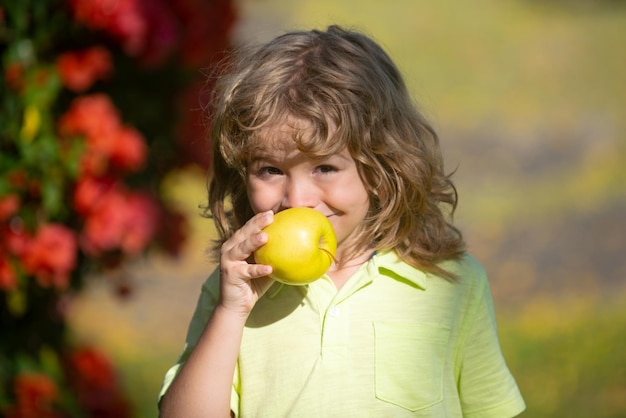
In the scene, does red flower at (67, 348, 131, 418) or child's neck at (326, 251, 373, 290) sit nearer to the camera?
child's neck at (326, 251, 373, 290)

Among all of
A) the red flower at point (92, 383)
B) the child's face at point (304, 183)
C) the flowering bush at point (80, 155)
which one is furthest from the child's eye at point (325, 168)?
the red flower at point (92, 383)

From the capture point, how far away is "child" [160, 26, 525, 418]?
1.91 m

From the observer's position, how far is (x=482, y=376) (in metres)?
2.03

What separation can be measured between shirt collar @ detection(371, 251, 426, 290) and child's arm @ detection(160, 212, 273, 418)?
304 millimetres

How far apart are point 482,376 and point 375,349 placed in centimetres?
27

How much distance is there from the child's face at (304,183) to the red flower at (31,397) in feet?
5.77

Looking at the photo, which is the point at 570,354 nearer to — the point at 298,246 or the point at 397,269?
the point at 397,269

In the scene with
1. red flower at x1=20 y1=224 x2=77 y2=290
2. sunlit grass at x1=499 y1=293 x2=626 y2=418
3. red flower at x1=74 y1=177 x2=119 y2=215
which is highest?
red flower at x1=74 y1=177 x2=119 y2=215

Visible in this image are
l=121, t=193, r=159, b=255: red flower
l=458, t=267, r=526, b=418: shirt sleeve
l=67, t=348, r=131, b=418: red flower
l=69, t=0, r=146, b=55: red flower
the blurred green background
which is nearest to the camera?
A: l=458, t=267, r=526, b=418: shirt sleeve

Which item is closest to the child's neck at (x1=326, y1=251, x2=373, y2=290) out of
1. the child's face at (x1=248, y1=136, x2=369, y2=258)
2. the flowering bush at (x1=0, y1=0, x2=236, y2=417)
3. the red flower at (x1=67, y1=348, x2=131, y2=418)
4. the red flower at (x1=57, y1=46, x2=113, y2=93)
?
the child's face at (x1=248, y1=136, x2=369, y2=258)

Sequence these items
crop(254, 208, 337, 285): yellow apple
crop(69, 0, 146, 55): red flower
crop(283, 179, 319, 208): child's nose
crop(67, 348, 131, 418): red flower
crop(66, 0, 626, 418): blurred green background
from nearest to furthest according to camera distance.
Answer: crop(254, 208, 337, 285): yellow apple
crop(283, 179, 319, 208): child's nose
crop(69, 0, 146, 55): red flower
crop(67, 348, 131, 418): red flower
crop(66, 0, 626, 418): blurred green background

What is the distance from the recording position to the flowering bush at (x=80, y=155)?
3.18 meters

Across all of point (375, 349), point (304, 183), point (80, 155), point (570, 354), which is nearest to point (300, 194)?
point (304, 183)

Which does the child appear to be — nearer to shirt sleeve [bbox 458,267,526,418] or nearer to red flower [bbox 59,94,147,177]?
shirt sleeve [bbox 458,267,526,418]
